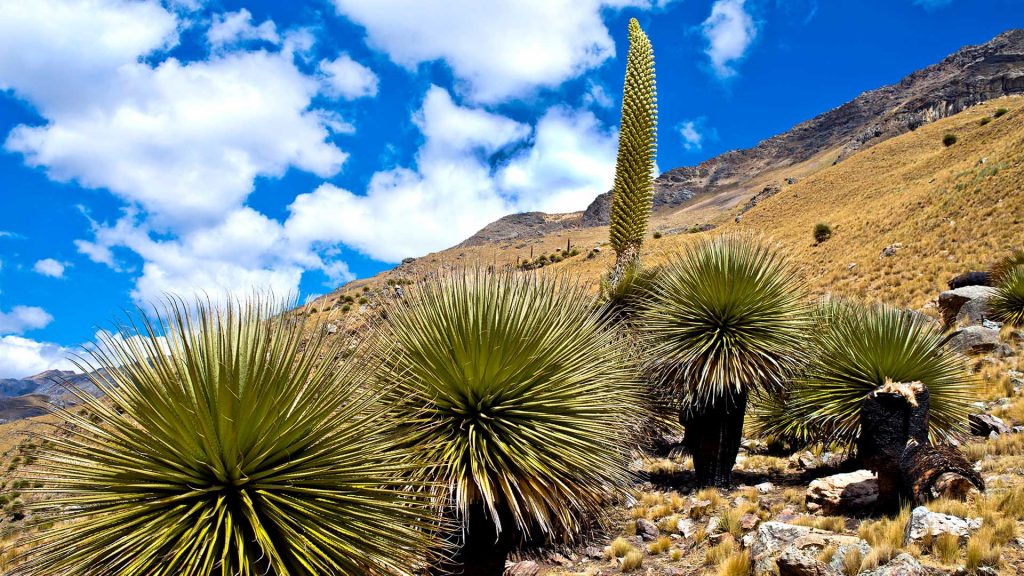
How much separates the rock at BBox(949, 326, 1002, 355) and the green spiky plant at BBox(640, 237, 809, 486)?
780cm

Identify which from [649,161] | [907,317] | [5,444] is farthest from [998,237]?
[5,444]

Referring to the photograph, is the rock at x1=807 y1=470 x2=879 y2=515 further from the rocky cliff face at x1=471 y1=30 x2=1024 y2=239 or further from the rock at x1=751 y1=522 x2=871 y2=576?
the rocky cliff face at x1=471 y1=30 x2=1024 y2=239

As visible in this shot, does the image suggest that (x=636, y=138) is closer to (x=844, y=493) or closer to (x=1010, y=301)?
(x=844, y=493)

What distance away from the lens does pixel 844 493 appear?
7.95 meters

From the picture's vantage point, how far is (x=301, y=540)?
3.70 metres

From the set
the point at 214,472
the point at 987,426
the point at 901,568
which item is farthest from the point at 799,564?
the point at 987,426

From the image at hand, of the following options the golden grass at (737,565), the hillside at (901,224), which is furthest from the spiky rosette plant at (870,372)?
the golden grass at (737,565)

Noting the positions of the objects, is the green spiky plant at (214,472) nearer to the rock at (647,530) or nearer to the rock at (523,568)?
the rock at (523,568)

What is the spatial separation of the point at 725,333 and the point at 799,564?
4.60 m

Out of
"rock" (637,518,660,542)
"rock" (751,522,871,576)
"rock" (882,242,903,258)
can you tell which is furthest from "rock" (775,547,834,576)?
"rock" (882,242,903,258)

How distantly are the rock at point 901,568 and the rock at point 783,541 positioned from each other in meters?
0.57

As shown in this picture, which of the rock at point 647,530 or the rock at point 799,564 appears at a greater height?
the rock at point 799,564

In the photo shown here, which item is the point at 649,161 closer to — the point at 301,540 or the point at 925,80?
the point at 301,540

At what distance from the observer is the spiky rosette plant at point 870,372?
975 cm
